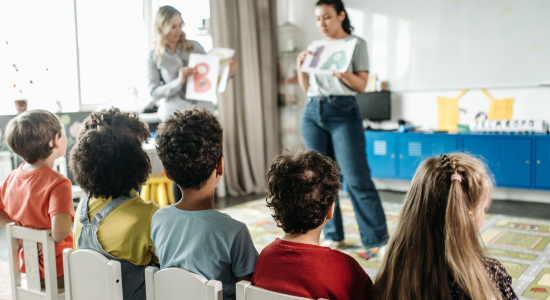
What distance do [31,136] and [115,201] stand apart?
416 mm

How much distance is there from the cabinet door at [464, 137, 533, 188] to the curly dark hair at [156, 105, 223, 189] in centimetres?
309

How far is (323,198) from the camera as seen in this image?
38.2 inches

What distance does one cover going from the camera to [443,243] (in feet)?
2.94

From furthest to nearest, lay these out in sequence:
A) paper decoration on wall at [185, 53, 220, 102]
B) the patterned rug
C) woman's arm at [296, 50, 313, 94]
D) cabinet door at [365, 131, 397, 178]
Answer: cabinet door at [365, 131, 397, 178], paper decoration on wall at [185, 53, 220, 102], woman's arm at [296, 50, 313, 94], the patterned rug

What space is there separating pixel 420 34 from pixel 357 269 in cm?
368

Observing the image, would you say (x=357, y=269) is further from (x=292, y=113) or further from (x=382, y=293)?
(x=292, y=113)

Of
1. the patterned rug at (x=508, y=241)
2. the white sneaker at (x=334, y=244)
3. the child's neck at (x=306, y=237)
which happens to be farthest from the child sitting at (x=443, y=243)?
the white sneaker at (x=334, y=244)

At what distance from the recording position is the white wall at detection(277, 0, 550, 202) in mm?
3727

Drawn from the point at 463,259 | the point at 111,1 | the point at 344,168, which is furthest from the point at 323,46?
the point at 111,1

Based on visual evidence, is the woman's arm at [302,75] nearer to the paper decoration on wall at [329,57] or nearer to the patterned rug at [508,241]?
the paper decoration on wall at [329,57]

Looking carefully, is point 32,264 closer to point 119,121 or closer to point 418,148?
point 119,121

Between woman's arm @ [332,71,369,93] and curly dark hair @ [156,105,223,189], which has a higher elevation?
woman's arm @ [332,71,369,93]

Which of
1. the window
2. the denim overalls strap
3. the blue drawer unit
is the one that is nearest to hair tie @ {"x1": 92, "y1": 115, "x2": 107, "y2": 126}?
the denim overalls strap

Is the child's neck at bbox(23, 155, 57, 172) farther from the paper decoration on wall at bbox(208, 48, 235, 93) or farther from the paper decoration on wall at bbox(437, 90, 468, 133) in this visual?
the paper decoration on wall at bbox(437, 90, 468, 133)
